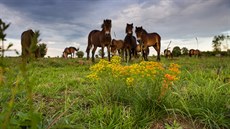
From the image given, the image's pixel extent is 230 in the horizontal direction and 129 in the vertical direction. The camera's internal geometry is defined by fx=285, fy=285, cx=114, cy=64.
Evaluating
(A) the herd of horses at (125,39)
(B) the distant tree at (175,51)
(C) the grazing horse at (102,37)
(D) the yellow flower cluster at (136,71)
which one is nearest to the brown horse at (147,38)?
(A) the herd of horses at (125,39)

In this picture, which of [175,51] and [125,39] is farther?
[175,51]

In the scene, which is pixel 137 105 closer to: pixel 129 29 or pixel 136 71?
pixel 136 71

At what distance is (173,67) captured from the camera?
12.7 feet

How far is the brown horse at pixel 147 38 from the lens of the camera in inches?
681

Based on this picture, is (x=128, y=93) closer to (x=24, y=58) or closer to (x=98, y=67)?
(x=98, y=67)

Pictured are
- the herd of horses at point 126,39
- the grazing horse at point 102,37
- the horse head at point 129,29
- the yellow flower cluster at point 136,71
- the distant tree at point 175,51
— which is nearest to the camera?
the yellow flower cluster at point 136,71

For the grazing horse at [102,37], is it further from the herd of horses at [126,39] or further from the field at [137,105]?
the field at [137,105]

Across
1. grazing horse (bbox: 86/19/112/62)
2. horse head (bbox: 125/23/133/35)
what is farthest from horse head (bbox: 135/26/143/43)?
grazing horse (bbox: 86/19/112/62)

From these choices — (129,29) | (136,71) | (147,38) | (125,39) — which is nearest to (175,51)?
(147,38)

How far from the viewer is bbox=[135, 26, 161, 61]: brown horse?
56.8ft

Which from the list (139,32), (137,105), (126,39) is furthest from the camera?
(126,39)

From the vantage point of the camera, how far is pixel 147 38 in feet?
62.3

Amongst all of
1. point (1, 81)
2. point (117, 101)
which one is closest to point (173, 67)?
point (117, 101)

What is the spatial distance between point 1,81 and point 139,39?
53.1 ft
